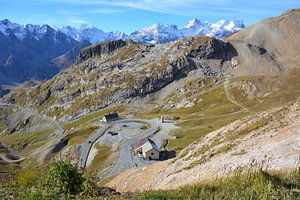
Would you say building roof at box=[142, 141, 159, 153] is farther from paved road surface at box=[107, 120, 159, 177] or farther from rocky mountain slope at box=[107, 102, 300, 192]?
rocky mountain slope at box=[107, 102, 300, 192]

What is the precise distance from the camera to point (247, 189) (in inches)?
460

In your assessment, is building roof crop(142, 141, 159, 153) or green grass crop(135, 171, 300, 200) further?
building roof crop(142, 141, 159, 153)

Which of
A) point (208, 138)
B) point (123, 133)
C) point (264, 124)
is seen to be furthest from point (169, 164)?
point (123, 133)

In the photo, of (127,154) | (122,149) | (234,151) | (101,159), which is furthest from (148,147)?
(234,151)

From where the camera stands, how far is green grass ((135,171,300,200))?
11.0 m

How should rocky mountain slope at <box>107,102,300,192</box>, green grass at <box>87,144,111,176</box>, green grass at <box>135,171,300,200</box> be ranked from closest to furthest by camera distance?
green grass at <box>135,171,300,200</box> → rocky mountain slope at <box>107,102,300,192</box> → green grass at <box>87,144,111,176</box>

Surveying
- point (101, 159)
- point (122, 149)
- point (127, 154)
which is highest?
point (122, 149)

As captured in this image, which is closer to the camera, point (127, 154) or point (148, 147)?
point (148, 147)

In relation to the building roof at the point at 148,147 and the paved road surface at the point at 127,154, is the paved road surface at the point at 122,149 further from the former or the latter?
the building roof at the point at 148,147

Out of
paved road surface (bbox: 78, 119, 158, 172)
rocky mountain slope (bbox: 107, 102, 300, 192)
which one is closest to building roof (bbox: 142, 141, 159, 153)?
paved road surface (bbox: 78, 119, 158, 172)

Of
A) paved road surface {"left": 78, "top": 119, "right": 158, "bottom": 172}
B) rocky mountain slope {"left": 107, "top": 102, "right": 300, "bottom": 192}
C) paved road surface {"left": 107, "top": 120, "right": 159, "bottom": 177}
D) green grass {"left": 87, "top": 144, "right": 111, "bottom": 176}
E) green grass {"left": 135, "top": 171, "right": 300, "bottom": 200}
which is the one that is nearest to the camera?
green grass {"left": 135, "top": 171, "right": 300, "bottom": 200}

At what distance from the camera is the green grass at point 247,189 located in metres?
11.0

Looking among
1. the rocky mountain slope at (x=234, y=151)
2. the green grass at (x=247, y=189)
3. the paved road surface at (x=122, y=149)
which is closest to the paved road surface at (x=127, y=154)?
the paved road surface at (x=122, y=149)

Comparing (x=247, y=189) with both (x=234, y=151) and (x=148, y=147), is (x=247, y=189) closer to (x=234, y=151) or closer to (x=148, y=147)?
(x=234, y=151)
